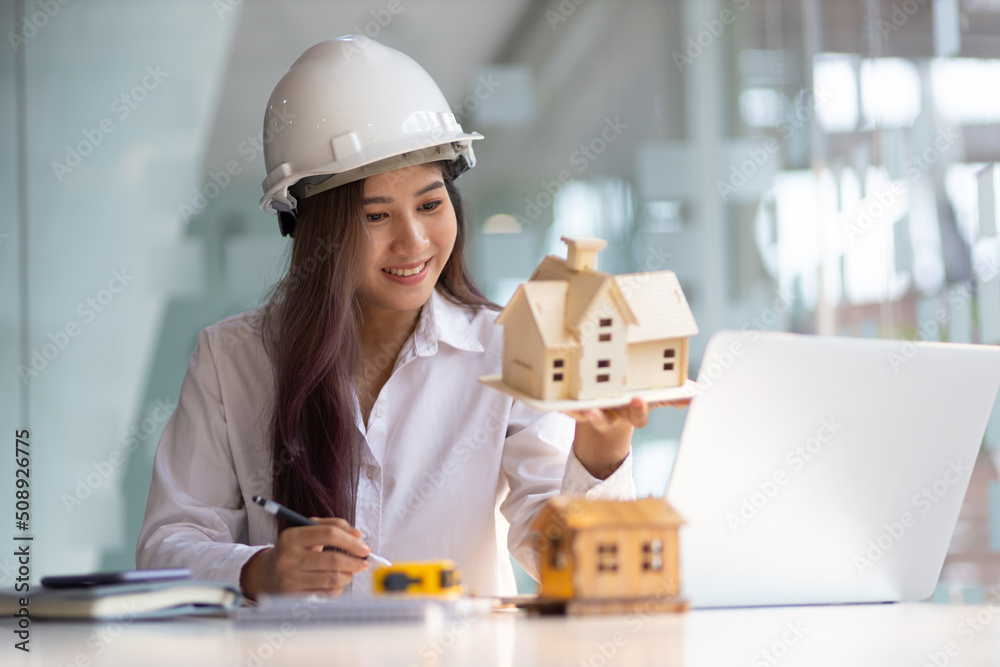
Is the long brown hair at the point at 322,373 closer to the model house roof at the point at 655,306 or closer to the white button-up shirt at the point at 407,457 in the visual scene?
the white button-up shirt at the point at 407,457

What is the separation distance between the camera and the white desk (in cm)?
85

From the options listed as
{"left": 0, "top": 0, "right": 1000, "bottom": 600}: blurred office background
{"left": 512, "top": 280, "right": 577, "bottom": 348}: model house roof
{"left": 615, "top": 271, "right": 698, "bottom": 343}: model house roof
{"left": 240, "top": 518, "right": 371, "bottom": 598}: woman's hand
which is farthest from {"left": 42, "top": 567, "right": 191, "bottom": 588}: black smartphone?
{"left": 0, "top": 0, "right": 1000, "bottom": 600}: blurred office background

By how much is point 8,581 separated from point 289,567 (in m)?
2.84

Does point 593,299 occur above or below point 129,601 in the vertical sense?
above

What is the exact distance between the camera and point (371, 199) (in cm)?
172

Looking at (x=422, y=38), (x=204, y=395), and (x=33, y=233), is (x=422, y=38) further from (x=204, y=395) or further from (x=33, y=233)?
(x=204, y=395)

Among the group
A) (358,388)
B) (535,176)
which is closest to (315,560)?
(358,388)

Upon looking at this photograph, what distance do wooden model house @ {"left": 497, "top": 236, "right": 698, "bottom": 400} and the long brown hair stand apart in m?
0.53

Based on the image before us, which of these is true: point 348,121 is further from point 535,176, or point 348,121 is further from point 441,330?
point 535,176

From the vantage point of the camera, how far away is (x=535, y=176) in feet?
13.2

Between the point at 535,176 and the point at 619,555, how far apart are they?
310cm

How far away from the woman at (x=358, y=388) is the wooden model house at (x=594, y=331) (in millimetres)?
460

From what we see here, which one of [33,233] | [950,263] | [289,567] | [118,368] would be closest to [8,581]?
[118,368]

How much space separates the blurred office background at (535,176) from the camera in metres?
3.57
